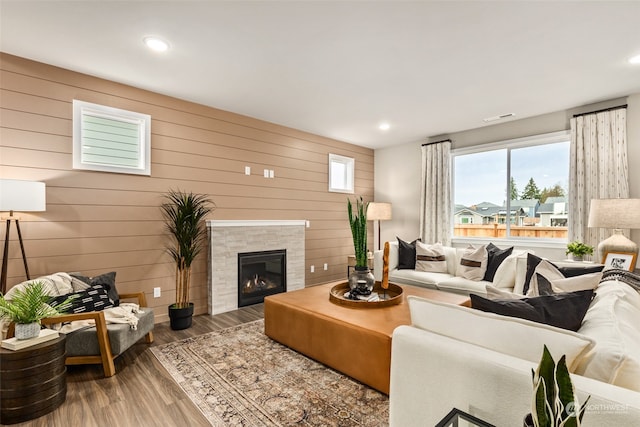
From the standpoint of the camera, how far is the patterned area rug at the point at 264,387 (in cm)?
189

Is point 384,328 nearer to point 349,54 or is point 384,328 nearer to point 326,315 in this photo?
point 326,315

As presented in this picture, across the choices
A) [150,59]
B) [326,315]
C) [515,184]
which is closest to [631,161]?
[515,184]

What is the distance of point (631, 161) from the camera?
3.75m

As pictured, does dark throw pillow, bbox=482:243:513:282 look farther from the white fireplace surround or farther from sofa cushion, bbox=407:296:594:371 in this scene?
sofa cushion, bbox=407:296:594:371

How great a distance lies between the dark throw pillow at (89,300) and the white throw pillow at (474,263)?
3.92 m

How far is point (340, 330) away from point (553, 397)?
162 centimetres

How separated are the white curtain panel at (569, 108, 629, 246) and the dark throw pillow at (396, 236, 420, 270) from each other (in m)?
2.06

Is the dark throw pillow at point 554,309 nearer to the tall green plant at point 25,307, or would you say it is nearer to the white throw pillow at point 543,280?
the white throw pillow at point 543,280

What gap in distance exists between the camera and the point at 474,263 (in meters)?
3.93

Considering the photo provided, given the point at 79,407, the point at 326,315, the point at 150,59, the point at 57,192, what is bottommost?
the point at 79,407

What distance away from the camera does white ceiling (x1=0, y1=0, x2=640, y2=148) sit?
7.22ft

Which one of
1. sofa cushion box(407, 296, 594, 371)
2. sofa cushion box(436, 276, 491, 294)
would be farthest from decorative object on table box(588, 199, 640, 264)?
sofa cushion box(407, 296, 594, 371)

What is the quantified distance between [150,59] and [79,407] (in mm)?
2813

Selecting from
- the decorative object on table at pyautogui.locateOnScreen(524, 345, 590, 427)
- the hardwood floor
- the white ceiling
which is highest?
the white ceiling
